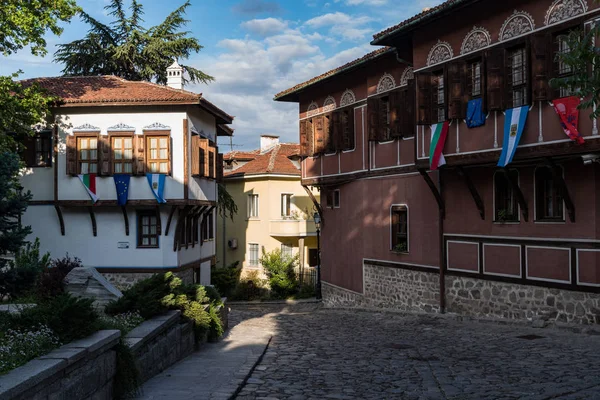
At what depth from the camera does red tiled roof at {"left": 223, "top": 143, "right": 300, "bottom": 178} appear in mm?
37125

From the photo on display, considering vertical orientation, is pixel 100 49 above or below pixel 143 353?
above

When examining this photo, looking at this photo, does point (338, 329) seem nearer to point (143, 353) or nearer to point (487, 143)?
point (487, 143)

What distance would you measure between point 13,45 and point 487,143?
14563 millimetres

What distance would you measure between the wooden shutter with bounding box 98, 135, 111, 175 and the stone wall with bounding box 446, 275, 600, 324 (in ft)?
40.3

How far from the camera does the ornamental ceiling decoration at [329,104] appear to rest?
79.6 ft

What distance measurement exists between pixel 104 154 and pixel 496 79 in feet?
45.8

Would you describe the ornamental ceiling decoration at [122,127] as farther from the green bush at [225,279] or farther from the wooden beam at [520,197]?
the wooden beam at [520,197]

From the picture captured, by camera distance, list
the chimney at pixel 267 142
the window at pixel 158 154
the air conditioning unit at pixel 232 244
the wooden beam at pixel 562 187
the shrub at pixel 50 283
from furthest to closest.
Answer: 1. the chimney at pixel 267 142
2. the air conditioning unit at pixel 232 244
3. the window at pixel 158 154
4. the wooden beam at pixel 562 187
5. the shrub at pixel 50 283

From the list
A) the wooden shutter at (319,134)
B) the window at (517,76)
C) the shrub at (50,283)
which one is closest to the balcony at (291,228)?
the wooden shutter at (319,134)

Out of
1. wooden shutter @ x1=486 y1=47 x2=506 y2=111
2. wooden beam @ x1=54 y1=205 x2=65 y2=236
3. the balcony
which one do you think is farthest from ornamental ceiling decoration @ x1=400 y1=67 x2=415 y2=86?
the balcony

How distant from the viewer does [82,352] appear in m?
5.87

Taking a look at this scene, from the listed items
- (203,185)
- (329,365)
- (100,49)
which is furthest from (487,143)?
(100,49)

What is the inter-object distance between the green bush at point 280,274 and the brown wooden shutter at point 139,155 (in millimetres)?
13511

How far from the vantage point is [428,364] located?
10211 mm
